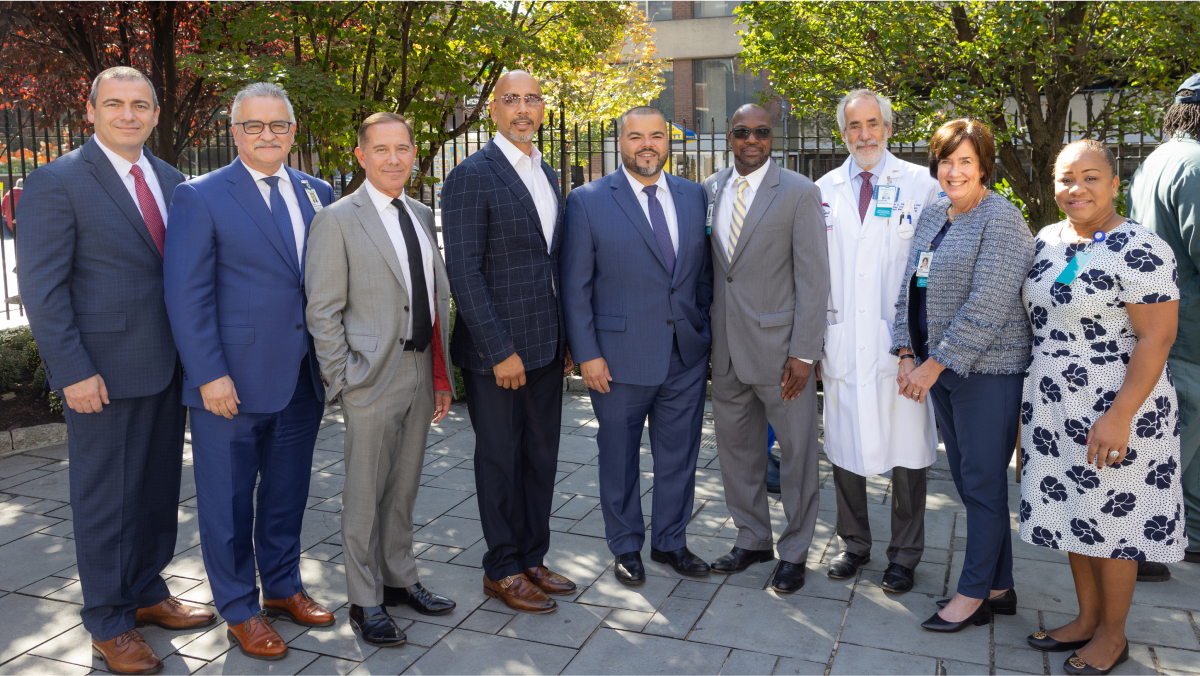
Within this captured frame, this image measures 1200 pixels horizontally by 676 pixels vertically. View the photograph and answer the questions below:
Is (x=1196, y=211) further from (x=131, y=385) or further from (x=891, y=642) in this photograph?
(x=131, y=385)

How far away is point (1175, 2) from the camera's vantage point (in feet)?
19.7

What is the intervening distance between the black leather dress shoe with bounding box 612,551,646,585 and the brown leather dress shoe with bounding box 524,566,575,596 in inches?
9.3

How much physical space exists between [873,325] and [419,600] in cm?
235

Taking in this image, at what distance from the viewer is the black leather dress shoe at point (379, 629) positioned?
11.2 feet

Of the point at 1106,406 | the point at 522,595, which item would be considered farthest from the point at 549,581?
the point at 1106,406

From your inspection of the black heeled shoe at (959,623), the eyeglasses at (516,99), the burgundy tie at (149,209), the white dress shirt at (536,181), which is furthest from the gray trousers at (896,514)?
the burgundy tie at (149,209)

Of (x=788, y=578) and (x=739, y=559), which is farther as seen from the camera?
(x=739, y=559)

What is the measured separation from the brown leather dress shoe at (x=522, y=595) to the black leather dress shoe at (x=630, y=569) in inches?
14.8

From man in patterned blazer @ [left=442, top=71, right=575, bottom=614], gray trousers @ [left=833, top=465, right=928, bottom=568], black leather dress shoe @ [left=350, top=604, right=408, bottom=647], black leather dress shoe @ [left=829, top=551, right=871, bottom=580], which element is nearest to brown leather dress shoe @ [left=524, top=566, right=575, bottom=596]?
man in patterned blazer @ [left=442, top=71, right=575, bottom=614]

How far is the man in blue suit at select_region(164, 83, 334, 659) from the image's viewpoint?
3.22 metres

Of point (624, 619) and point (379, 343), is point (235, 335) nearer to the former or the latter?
point (379, 343)

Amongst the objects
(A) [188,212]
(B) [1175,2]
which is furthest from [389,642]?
(B) [1175,2]

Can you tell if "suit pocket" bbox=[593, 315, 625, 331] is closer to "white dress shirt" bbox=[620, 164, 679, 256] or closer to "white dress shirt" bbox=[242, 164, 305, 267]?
"white dress shirt" bbox=[620, 164, 679, 256]

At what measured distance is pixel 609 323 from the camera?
3.93 meters
